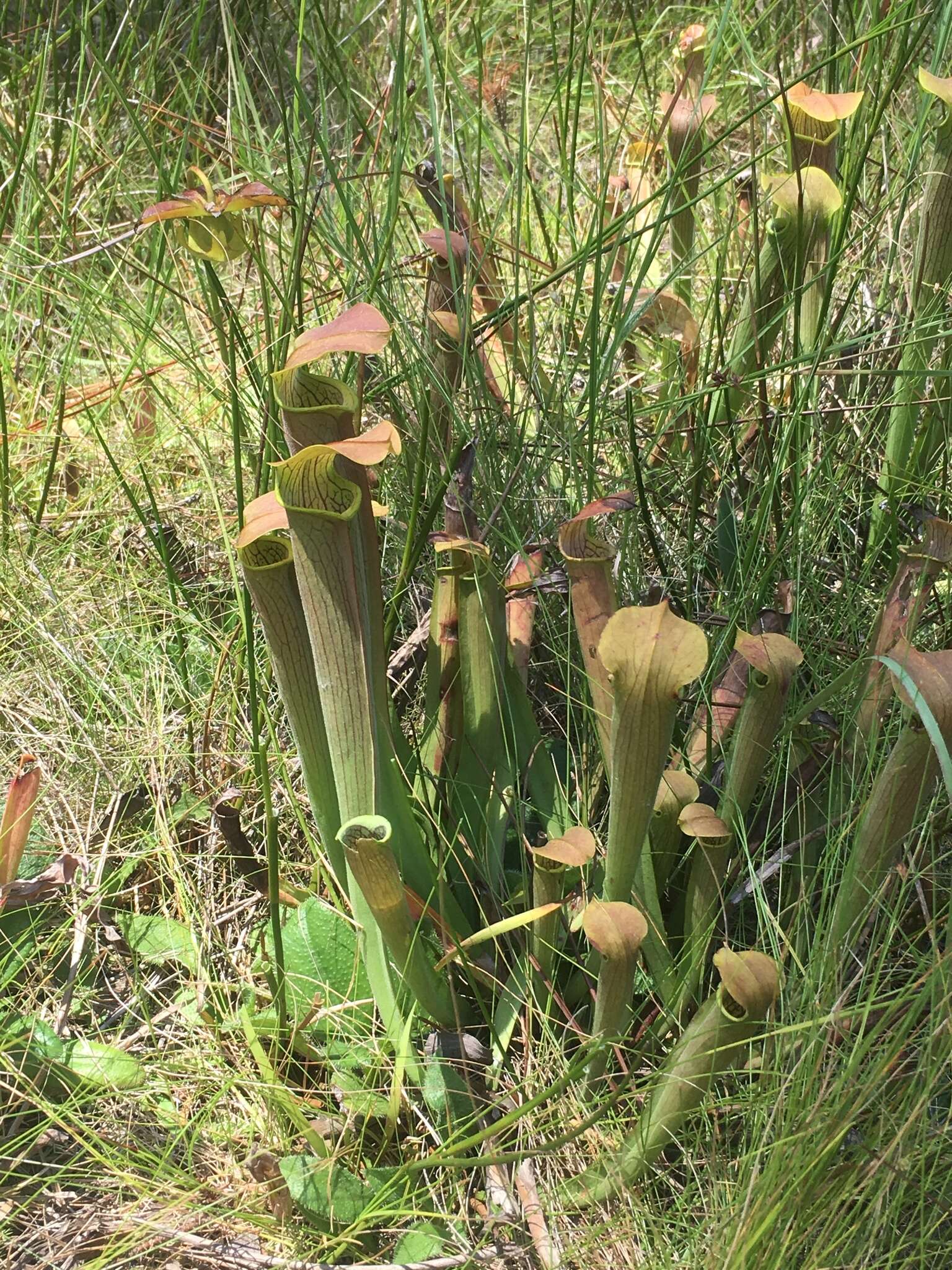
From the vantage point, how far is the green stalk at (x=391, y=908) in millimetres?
937

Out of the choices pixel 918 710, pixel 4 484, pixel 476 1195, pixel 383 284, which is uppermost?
pixel 383 284

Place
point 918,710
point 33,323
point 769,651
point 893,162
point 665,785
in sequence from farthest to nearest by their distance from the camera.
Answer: point 33,323
point 893,162
point 665,785
point 769,651
point 918,710

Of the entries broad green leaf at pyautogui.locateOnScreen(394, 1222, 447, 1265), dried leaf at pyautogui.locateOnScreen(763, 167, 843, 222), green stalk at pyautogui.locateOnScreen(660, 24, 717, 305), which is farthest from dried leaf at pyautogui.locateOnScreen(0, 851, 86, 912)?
dried leaf at pyautogui.locateOnScreen(763, 167, 843, 222)

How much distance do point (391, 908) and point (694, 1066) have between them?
12.6 inches

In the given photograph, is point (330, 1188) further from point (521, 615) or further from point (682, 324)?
point (682, 324)

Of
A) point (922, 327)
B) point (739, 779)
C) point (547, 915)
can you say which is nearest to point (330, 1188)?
point (547, 915)

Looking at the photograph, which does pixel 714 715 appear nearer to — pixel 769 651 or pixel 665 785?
pixel 665 785

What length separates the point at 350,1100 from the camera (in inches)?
45.7

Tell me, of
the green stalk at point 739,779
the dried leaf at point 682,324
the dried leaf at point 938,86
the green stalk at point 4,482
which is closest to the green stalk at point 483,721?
the green stalk at point 739,779

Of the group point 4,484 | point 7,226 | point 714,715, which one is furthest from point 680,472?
point 7,226

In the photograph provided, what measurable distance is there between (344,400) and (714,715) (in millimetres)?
590

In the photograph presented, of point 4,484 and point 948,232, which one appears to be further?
point 4,484

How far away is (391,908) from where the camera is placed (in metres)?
1.00

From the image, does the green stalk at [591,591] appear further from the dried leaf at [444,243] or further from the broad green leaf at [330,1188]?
the broad green leaf at [330,1188]
